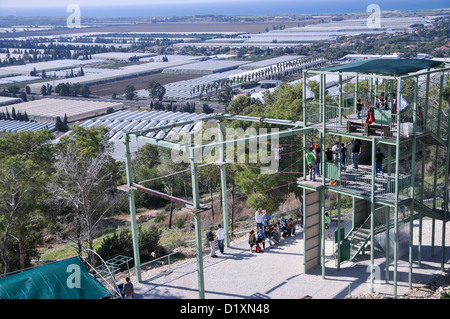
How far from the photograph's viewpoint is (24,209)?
1005 inches

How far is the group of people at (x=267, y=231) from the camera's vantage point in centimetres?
2295

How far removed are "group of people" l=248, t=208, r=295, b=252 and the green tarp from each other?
8.05 m

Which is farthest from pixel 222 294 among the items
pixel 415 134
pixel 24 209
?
pixel 24 209

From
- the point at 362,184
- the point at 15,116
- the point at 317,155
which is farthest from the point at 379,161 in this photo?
the point at 15,116

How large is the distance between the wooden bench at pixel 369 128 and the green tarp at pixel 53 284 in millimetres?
10084

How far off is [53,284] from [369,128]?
11.6 metres

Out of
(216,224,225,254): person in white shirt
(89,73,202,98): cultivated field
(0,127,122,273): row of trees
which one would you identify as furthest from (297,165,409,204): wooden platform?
(89,73,202,98): cultivated field

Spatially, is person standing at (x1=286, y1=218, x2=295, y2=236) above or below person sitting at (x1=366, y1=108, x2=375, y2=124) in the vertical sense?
below

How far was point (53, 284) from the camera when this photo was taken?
16.2 m

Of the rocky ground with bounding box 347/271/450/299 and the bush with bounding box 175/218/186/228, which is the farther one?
the bush with bounding box 175/218/186/228

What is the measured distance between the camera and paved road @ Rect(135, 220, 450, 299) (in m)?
19.2

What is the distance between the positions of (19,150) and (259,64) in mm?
128747

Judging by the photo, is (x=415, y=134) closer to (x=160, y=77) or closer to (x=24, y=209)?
(x=24, y=209)

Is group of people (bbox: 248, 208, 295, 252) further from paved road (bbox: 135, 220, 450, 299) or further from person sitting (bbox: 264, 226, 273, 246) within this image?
paved road (bbox: 135, 220, 450, 299)
